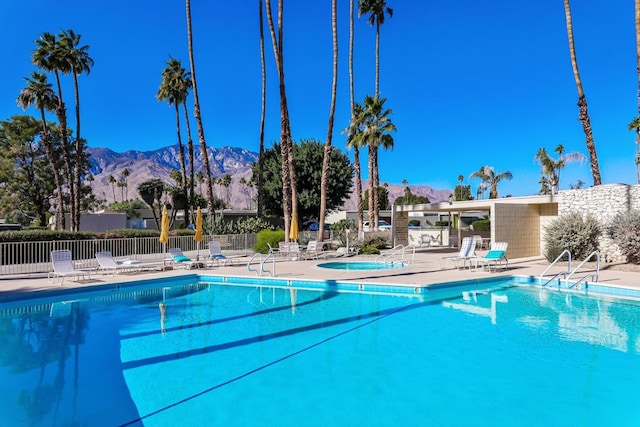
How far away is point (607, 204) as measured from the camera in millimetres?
16500

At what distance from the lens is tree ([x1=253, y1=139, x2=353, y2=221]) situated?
1328 inches

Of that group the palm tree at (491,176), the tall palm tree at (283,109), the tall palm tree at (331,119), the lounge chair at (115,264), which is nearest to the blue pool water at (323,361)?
the lounge chair at (115,264)

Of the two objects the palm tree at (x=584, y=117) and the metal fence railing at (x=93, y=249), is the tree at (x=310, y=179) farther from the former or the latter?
the palm tree at (x=584, y=117)

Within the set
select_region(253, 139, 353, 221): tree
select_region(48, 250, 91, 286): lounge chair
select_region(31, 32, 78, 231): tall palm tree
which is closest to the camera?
select_region(48, 250, 91, 286): lounge chair

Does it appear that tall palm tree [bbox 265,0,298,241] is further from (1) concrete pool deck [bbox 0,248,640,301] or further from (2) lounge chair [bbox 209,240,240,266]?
(1) concrete pool deck [bbox 0,248,640,301]

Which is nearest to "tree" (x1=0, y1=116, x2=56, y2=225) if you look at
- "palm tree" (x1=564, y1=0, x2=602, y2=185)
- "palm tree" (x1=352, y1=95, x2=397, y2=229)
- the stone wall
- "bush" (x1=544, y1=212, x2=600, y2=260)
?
"palm tree" (x1=352, y1=95, x2=397, y2=229)

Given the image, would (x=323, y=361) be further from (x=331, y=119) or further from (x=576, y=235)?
(x=331, y=119)

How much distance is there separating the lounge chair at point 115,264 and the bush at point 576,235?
14.6 m

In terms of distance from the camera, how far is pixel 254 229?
24.9 meters

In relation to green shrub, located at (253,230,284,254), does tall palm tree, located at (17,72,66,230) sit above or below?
above

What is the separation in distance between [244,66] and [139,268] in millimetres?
25312

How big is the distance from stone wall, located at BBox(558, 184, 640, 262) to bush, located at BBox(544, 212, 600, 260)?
40 cm

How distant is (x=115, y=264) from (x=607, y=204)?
1747 centimetres

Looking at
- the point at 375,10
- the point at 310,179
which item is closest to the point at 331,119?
the point at 310,179
